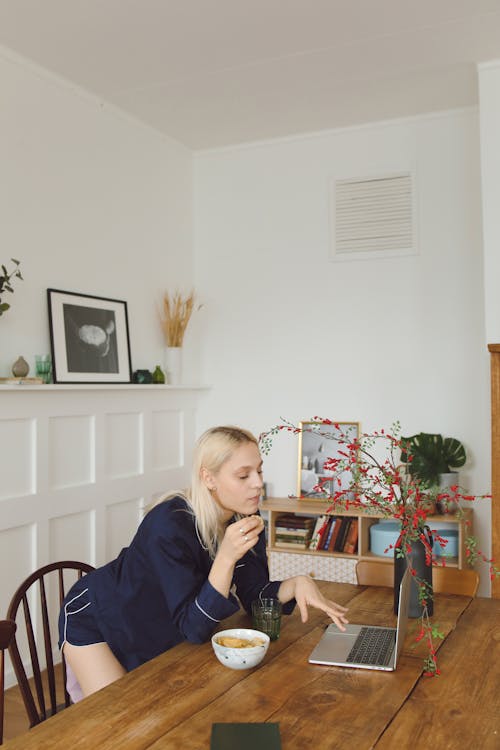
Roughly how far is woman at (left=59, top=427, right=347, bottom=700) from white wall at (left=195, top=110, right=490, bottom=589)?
100 inches

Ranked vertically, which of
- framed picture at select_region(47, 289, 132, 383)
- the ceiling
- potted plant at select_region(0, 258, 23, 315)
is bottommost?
framed picture at select_region(47, 289, 132, 383)

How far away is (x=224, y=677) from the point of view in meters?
1.77

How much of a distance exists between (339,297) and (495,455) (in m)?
1.56

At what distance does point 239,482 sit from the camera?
2.21 meters

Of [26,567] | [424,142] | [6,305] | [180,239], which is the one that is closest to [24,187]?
[6,305]

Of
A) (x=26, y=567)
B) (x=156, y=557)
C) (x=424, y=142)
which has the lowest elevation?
(x=26, y=567)

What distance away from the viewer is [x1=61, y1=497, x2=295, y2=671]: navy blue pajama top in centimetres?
205

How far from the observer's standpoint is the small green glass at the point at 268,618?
2.03m

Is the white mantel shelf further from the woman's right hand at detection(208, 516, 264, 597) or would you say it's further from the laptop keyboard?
the laptop keyboard

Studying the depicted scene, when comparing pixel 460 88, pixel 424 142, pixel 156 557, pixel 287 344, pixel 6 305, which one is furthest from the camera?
pixel 287 344

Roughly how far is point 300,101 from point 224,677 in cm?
349

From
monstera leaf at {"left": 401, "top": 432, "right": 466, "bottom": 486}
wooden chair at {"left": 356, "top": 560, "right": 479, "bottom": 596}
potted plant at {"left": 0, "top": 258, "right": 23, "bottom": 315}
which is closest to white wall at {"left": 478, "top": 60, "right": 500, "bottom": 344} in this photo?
monstera leaf at {"left": 401, "top": 432, "right": 466, "bottom": 486}

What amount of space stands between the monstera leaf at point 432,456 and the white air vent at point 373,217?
3.80 ft

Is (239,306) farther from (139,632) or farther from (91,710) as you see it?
(91,710)
